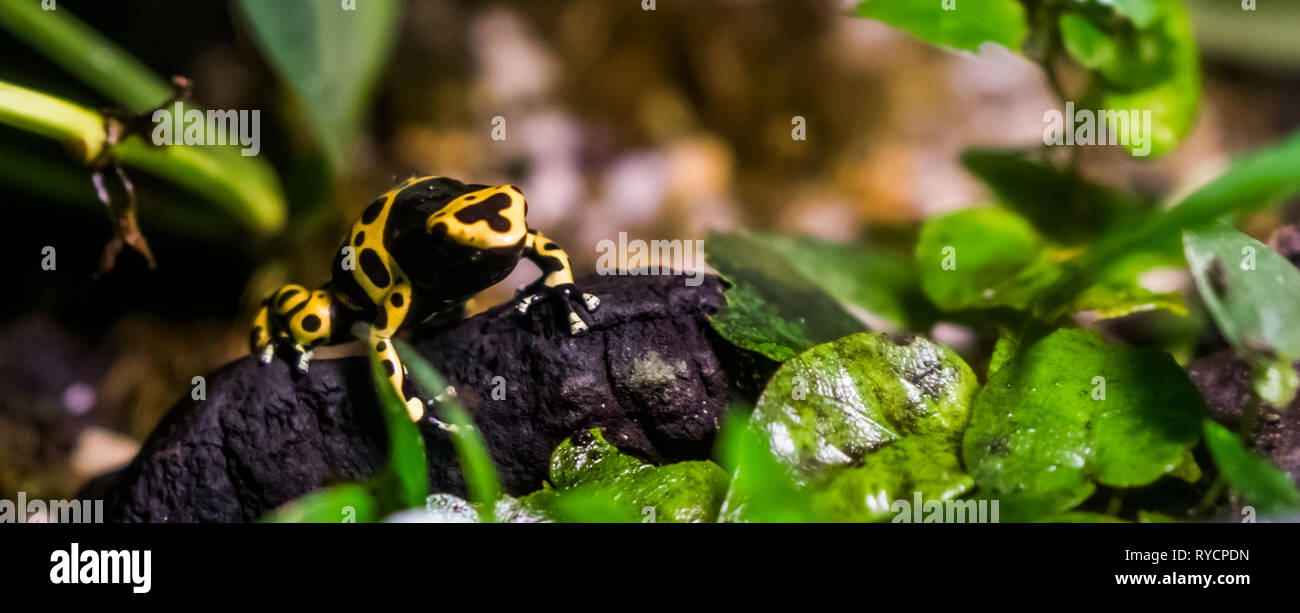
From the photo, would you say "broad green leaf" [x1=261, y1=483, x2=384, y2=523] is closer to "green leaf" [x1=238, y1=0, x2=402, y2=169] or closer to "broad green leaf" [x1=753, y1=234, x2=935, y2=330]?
"broad green leaf" [x1=753, y1=234, x2=935, y2=330]

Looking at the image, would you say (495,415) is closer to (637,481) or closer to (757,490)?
(637,481)

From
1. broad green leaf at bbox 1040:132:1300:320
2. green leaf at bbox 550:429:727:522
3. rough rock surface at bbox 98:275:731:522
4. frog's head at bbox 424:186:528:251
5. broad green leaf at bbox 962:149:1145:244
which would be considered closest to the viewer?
broad green leaf at bbox 1040:132:1300:320

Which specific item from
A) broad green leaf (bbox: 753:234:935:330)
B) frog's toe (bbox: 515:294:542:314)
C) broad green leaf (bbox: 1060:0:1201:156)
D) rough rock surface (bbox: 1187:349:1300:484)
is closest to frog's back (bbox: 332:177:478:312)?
frog's toe (bbox: 515:294:542:314)
